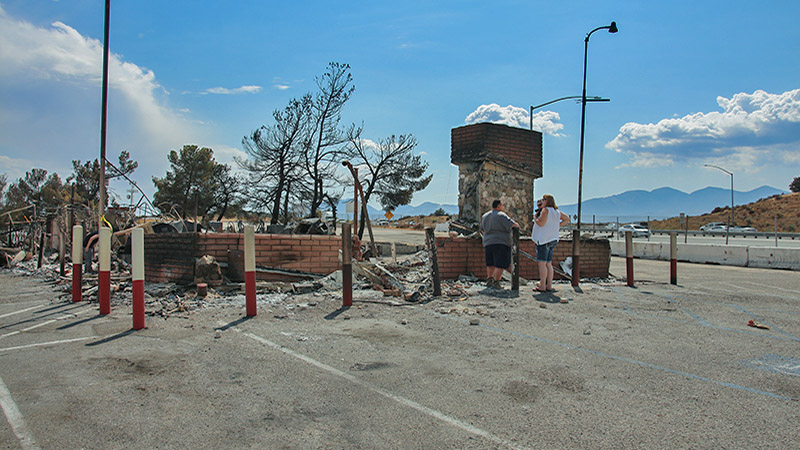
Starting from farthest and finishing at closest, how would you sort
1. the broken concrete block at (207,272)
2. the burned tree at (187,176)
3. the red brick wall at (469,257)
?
the burned tree at (187,176)
the red brick wall at (469,257)
the broken concrete block at (207,272)

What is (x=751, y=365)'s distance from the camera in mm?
4395

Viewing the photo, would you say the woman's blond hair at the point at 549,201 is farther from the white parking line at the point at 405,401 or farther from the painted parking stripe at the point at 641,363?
the white parking line at the point at 405,401

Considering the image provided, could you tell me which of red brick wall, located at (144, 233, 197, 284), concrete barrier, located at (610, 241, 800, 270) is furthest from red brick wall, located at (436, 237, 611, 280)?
concrete barrier, located at (610, 241, 800, 270)

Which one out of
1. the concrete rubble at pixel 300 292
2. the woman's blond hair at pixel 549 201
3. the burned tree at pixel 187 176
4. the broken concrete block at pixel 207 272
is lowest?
the concrete rubble at pixel 300 292

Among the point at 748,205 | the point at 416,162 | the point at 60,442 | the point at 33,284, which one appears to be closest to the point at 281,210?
the point at 416,162

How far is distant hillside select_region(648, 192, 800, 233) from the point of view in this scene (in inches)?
2126

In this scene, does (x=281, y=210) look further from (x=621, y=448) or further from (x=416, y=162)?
(x=621, y=448)

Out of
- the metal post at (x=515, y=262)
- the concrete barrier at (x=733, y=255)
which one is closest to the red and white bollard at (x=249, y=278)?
the metal post at (x=515, y=262)

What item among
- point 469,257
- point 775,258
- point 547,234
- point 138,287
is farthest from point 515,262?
point 775,258

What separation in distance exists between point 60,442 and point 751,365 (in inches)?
211

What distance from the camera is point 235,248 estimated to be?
7.97m

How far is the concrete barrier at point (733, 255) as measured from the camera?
564 inches

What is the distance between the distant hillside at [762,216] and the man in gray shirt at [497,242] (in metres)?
54.7

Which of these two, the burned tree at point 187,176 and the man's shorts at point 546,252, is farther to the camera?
the burned tree at point 187,176
